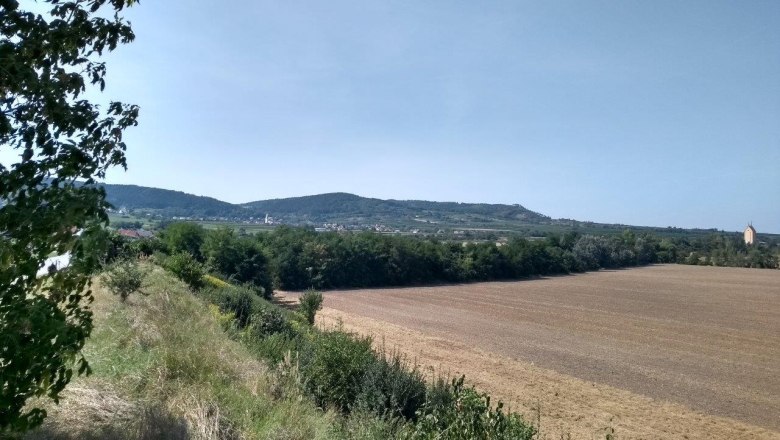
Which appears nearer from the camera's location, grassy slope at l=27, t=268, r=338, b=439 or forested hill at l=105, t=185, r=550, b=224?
grassy slope at l=27, t=268, r=338, b=439

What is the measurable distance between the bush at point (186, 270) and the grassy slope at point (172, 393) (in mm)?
10040

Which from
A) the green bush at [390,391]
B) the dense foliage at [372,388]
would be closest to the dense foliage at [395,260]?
the dense foliage at [372,388]

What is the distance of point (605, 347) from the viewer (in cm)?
3114

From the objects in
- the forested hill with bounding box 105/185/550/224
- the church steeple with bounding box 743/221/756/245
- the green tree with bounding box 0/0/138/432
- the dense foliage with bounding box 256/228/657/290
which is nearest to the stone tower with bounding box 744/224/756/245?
the church steeple with bounding box 743/221/756/245

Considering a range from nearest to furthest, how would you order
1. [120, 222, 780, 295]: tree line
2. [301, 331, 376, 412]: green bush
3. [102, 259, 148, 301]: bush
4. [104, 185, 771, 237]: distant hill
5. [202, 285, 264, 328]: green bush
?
[301, 331, 376, 412]: green bush, [102, 259, 148, 301]: bush, [202, 285, 264, 328]: green bush, [120, 222, 780, 295]: tree line, [104, 185, 771, 237]: distant hill

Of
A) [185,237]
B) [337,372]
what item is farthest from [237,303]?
[185,237]

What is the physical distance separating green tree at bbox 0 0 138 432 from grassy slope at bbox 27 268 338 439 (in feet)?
5.70

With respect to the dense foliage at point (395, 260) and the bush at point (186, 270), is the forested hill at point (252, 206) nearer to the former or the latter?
the dense foliage at point (395, 260)

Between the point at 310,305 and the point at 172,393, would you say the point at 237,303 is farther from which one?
the point at 172,393

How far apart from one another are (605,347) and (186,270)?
80.9 ft

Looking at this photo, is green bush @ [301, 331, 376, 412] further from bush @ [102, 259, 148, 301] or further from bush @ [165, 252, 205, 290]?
bush @ [165, 252, 205, 290]

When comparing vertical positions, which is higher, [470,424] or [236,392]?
[470,424]

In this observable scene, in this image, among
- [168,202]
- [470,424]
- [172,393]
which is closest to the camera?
[470,424]

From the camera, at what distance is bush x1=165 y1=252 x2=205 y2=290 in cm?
1891
